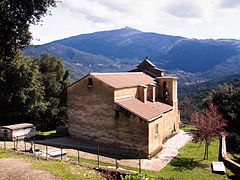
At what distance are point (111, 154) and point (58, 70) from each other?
30529 millimetres

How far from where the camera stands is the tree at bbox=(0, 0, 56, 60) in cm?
1823

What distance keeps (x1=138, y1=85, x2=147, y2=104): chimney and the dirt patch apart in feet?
49.4

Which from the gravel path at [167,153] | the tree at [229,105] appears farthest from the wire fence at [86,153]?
the tree at [229,105]

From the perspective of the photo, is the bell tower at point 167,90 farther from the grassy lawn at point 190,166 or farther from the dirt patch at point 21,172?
the dirt patch at point 21,172

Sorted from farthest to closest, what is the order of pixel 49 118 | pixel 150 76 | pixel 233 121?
pixel 49 118 → pixel 150 76 → pixel 233 121

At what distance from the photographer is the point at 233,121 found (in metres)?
31.8

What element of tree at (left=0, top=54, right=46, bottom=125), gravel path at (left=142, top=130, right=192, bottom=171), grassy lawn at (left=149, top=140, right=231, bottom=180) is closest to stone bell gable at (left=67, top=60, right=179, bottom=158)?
gravel path at (left=142, top=130, right=192, bottom=171)

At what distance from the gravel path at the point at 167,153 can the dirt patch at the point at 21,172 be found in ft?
29.1

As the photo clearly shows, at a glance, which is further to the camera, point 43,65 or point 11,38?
point 43,65

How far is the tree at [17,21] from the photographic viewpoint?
59.8 ft

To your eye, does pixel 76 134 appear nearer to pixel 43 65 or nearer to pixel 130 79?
pixel 130 79

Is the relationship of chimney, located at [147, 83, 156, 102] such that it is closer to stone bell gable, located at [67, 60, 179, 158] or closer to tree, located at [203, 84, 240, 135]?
stone bell gable, located at [67, 60, 179, 158]

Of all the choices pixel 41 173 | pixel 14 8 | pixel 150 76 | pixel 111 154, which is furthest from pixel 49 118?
pixel 41 173

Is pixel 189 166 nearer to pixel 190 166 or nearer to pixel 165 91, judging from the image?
pixel 190 166
